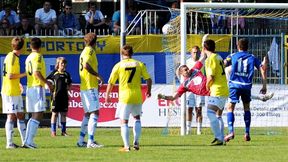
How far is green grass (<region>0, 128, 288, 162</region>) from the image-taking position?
57.6 feet

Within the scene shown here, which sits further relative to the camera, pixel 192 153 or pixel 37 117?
pixel 37 117

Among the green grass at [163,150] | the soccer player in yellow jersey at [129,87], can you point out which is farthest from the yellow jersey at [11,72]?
the soccer player in yellow jersey at [129,87]

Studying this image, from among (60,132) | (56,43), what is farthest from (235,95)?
(56,43)

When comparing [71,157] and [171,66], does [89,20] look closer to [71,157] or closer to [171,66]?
[171,66]

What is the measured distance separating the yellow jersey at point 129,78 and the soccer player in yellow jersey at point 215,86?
2082 mm

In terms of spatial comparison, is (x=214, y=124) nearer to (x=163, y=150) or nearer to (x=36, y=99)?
(x=163, y=150)

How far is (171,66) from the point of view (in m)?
28.2

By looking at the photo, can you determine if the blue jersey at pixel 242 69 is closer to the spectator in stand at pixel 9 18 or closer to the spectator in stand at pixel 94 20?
the spectator in stand at pixel 94 20

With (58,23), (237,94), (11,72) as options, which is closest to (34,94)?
(11,72)

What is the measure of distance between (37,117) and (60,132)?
21.6 ft

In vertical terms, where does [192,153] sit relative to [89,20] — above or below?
below

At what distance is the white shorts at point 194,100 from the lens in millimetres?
25859

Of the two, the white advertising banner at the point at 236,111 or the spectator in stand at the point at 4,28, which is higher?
the spectator in stand at the point at 4,28

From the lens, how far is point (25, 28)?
3164 cm
